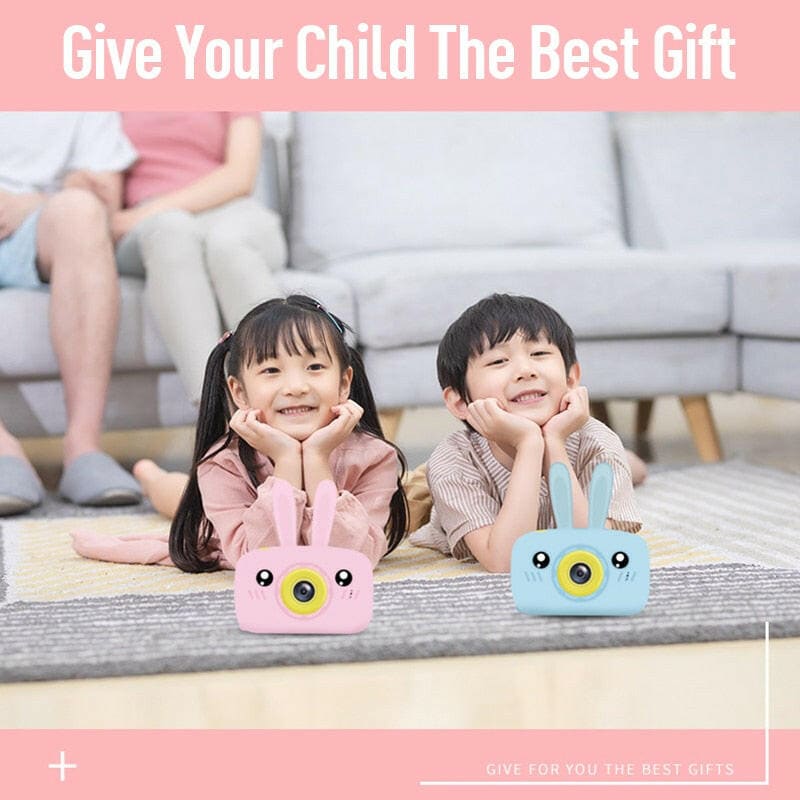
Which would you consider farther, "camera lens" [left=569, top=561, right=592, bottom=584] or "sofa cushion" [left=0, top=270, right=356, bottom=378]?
"sofa cushion" [left=0, top=270, right=356, bottom=378]

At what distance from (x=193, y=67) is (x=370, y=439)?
2.95 feet

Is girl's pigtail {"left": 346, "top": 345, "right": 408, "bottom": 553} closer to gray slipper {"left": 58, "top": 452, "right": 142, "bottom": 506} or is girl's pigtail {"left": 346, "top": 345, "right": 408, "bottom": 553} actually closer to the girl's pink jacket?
the girl's pink jacket

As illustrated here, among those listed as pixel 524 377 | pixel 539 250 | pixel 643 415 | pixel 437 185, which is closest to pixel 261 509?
pixel 524 377

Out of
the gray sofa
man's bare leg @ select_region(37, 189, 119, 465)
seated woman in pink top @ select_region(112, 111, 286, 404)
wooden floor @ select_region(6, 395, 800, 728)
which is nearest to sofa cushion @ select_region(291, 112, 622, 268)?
the gray sofa

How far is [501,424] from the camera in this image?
1.24 m

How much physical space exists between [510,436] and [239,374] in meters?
0.29

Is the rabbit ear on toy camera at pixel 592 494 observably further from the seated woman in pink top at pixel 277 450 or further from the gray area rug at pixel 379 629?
the seated woman in pink top at pixel 277 450

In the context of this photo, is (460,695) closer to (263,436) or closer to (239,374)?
(263,436)

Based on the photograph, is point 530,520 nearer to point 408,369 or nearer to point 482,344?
point 482,344

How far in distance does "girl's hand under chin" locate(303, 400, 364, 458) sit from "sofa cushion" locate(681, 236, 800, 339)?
3.05 ft

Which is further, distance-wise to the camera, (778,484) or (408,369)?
(408,369)

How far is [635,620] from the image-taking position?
3.45 ft

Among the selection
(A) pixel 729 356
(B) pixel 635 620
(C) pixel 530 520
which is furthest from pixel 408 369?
(B) pixel 635 620

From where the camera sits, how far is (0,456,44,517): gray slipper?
169 cm
